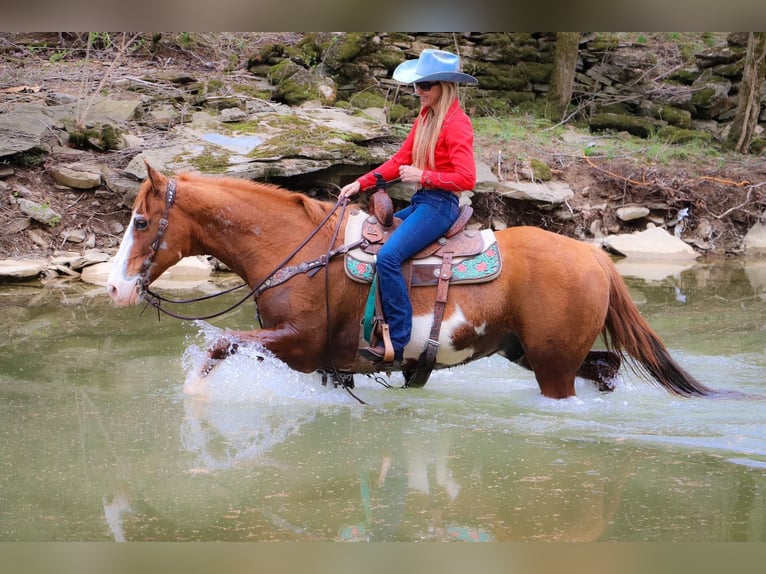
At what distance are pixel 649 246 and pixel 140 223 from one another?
9411mm

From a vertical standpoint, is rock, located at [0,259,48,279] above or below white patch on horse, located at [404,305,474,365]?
below

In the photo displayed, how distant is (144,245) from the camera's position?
15.9 ft

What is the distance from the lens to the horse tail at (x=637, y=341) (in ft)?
17.1

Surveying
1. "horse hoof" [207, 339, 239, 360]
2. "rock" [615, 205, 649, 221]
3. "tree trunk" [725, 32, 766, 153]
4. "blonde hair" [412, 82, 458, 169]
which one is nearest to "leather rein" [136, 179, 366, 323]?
"horse hoof" [207, 339, 239, 360]

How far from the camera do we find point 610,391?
5512mm

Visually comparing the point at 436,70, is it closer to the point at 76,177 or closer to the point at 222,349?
the point at 222,349

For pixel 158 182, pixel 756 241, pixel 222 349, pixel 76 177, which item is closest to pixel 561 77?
pixel 756 241

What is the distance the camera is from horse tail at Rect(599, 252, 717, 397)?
520cm

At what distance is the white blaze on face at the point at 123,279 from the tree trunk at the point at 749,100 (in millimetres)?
13266

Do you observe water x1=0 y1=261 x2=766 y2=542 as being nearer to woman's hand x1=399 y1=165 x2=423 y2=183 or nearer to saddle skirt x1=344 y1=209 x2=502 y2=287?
saddle skirt x1=344 y1=209 x2=502 y2=287

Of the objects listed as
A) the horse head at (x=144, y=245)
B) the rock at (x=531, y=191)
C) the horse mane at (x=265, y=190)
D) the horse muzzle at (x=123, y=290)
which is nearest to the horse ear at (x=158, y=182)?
the horse head at (x=144, y=245)

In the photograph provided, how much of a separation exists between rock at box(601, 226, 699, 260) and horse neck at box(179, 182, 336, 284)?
8148 mm

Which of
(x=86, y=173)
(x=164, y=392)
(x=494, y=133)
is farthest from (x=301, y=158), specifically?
(x=164, y=392)
